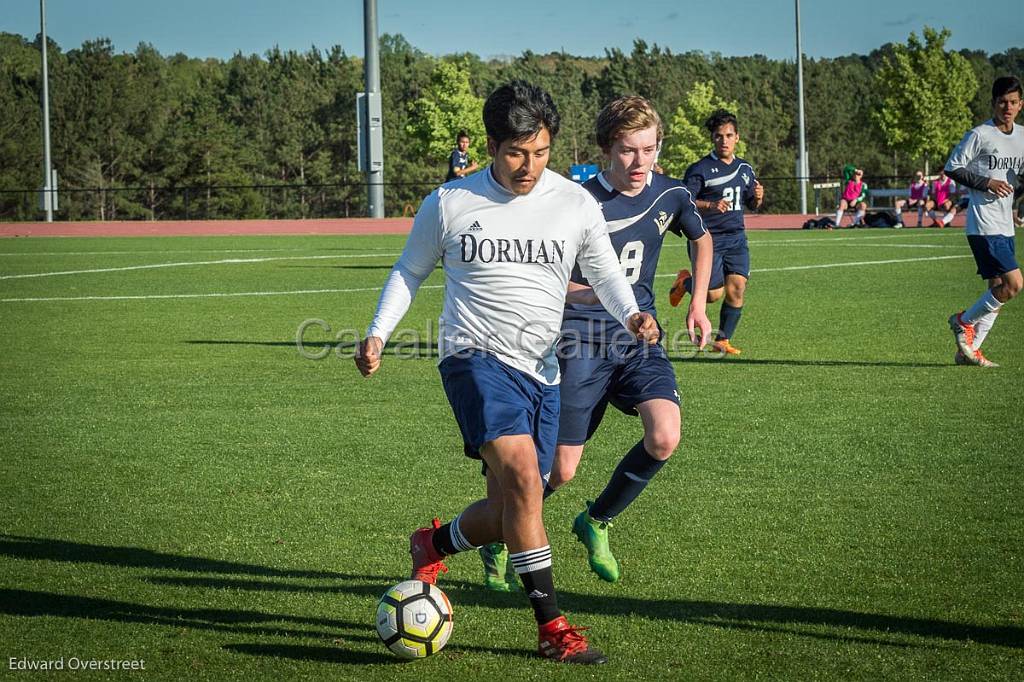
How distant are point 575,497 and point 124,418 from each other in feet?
12.8

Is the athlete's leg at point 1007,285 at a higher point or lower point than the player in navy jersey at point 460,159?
lower

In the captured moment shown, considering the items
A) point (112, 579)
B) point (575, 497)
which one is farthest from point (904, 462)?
point (112, 579)

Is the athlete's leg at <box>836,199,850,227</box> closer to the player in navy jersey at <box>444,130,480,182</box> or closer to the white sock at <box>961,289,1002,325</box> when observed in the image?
the player in navy jersey at <box>444,130,480,182</box>

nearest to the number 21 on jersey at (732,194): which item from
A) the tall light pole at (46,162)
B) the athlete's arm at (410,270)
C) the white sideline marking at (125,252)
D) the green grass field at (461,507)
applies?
the green grass field at (461,507)

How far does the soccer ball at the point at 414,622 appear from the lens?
13.9 feet

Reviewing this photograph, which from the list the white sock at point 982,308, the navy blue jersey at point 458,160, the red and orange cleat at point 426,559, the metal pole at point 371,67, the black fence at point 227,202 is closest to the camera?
the red and orange cleat at point 426,559

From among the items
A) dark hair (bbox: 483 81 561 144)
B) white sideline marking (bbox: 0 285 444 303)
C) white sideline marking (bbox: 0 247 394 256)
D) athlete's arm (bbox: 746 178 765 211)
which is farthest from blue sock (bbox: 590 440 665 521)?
white sideline marking (bbox: 0 247 394 256)

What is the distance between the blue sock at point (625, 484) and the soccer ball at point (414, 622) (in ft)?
3.51

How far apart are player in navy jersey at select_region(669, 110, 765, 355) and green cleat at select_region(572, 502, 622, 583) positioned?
6.94 metres

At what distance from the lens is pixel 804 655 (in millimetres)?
4242

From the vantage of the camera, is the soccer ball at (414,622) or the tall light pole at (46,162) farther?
the tall light pole at (46,162)

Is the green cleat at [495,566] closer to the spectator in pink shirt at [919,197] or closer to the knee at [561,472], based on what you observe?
the knee at [561,472]

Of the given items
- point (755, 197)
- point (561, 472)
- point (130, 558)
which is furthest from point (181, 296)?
point (561, 472)

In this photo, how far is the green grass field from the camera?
173 inches
